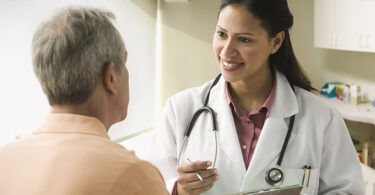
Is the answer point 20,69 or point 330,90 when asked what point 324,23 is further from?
point 20,69

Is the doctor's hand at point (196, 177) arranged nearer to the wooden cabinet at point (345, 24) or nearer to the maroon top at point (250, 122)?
the maroon top at point (250, 122)

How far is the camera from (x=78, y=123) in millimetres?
711

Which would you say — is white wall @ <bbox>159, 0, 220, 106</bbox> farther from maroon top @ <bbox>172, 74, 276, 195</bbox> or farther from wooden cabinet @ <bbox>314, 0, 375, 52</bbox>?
maroon top @ <bbox>172, 74, 276, 195</bbox>

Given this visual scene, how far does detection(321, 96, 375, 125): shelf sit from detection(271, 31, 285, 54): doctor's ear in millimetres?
1496

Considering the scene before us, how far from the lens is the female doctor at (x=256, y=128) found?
1.23m

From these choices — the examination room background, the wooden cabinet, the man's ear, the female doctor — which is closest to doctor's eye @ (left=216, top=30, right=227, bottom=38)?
the female doctor

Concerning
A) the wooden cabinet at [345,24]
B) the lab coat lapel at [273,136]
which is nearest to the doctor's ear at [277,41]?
the lab coat lapel at [273,136]

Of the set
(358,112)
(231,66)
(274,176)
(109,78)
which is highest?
(109,78)

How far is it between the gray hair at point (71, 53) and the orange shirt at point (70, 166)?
0.06m

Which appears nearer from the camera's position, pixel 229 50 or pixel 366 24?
pixel 229 50

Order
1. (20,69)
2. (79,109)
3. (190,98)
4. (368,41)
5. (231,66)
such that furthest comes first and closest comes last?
(368,41)
(20,69)
(190,98)
(231,66)
(79,109)

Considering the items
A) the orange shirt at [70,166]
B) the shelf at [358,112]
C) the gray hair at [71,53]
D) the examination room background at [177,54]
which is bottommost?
the shelf at [358,112]

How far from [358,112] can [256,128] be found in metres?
1.68

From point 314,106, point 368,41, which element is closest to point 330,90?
point 368,41
